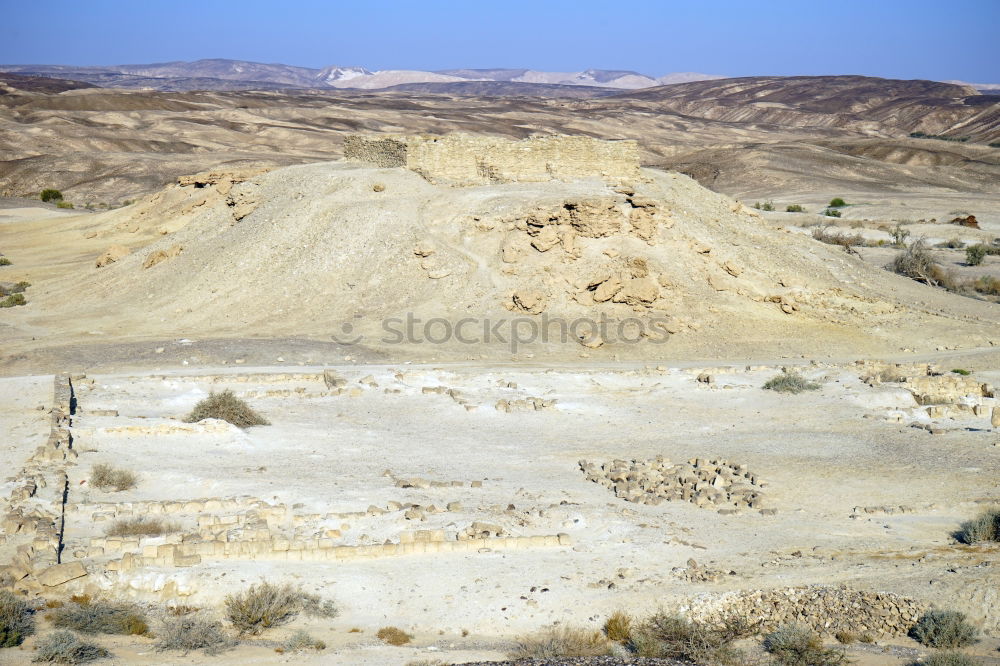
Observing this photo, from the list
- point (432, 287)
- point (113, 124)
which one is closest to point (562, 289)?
point (432, 287)

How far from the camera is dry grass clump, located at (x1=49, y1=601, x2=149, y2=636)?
711 centimetres

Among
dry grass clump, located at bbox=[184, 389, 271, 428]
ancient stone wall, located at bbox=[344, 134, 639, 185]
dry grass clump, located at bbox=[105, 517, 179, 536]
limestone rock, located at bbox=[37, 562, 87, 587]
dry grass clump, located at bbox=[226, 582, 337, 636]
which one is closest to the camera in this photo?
dry grass clump, located at bbox=[226, 582, 337, 636]

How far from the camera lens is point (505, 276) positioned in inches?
773

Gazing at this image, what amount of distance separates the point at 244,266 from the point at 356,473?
10964mm

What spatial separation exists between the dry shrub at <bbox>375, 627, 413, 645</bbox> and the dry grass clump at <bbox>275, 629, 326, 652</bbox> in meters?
0.43

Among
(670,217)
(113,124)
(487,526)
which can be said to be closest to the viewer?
(487,526)

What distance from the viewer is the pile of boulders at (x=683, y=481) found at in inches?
402

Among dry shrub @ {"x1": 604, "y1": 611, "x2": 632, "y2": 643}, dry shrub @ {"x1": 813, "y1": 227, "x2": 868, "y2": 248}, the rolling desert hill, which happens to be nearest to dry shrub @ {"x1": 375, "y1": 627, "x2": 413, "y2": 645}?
dry shrub @ {"x1": 604, "y1": 611, "x2": 632, "y2": 643}

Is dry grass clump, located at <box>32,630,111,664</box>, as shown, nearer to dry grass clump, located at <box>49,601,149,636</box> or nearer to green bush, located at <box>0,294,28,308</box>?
dry grass clump, located at <box>49,601,149,636</box>

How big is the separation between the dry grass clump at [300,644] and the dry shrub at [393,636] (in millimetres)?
432

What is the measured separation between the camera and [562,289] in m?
19.3

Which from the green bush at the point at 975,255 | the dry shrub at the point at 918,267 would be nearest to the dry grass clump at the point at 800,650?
the dry shrub at the point at 918,267

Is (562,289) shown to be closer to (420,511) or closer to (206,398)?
(206,398)

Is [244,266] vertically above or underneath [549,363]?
above
